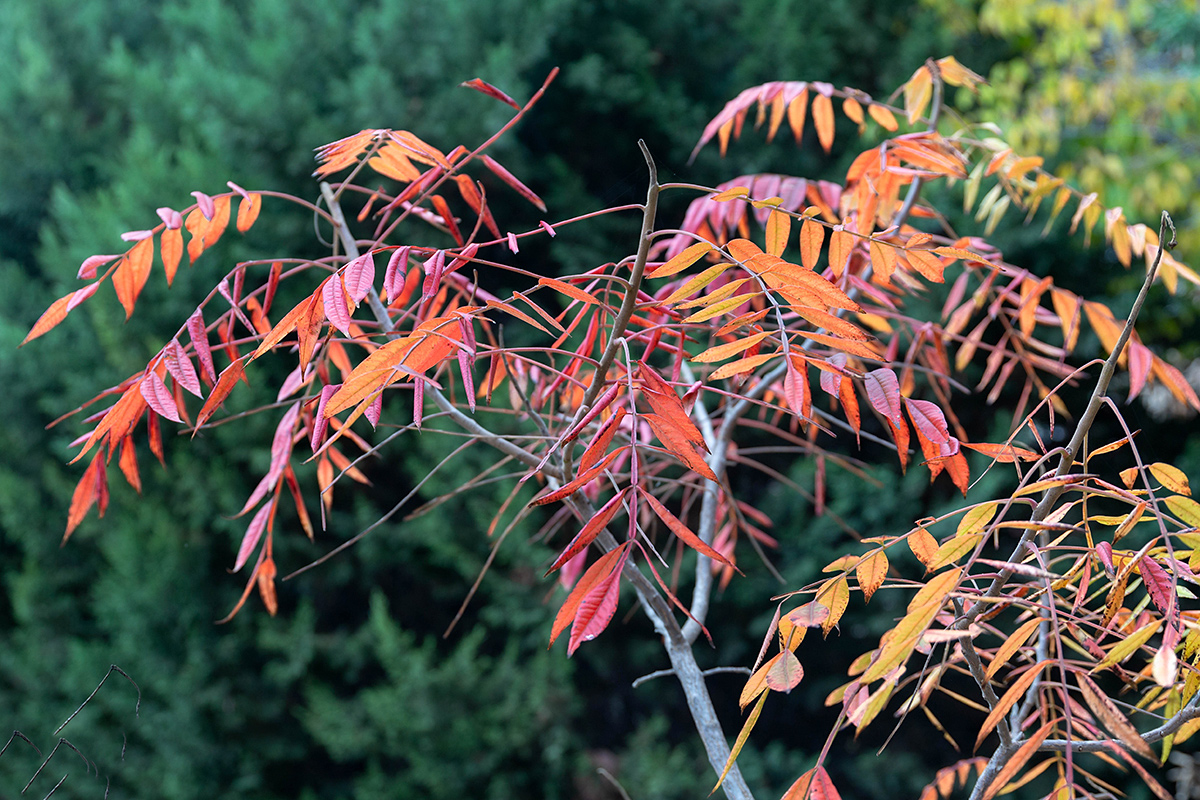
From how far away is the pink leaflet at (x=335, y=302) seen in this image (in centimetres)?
42

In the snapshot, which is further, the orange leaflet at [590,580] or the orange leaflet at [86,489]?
the orange leaflet at [86,489]

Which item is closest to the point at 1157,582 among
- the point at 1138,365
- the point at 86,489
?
the point at 1138,365

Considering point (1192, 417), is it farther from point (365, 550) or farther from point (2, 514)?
point (2, 514)

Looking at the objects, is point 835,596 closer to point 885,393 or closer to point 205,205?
point 885,393

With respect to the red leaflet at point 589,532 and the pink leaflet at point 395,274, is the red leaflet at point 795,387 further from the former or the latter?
the pink leaflet at point 395,274

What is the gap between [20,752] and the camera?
5.80 ft

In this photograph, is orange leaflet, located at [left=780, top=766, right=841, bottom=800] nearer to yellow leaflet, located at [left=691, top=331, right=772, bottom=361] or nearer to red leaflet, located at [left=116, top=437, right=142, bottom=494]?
yellow leaflet, located at [left=691, top=331, right=772, bottom=361]

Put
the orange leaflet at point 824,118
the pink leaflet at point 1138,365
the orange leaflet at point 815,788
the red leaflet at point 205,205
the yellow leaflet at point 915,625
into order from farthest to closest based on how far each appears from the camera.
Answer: the orange leaflet at point 824,118
the pink leaflet at point 1138,365
the red leaflet at point 205,205
the orange leaflet at point 815,788
the yellow leaflet at point 915,625

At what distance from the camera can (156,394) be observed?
0.50 metres

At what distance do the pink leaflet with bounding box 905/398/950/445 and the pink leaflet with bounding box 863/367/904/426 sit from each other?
2 centimetres

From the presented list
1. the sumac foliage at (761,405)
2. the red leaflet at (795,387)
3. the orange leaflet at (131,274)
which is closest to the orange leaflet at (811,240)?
the sumac foliage at (761,405)

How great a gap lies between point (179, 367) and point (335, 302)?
0.54 feet

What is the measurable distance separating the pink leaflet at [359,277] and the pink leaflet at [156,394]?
147 millimetres

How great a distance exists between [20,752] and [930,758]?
2306 millimetres
